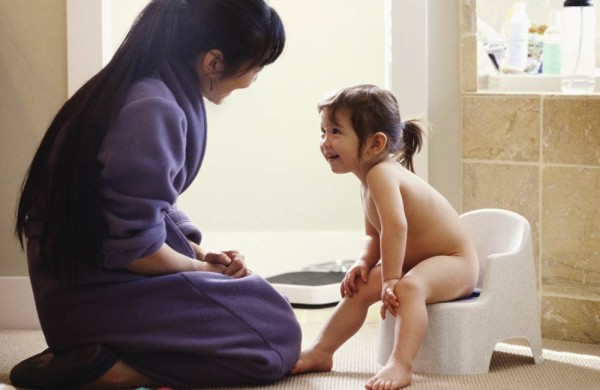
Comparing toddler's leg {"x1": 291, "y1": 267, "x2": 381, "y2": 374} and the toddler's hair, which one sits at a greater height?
the toddler's hair

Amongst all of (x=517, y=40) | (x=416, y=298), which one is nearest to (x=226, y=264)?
(x=416, y=298)

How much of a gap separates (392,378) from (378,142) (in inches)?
18.2

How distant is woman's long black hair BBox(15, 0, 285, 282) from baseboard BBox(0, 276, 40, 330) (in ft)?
2.31

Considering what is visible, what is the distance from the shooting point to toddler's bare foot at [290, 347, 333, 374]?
1.88 metres

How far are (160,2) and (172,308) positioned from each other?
21.9 inches

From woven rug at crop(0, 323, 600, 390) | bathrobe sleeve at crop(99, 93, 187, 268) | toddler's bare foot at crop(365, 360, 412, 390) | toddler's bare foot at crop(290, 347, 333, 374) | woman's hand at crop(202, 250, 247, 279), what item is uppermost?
bathrobe sleeve at crop(99, 93, 187, 268)

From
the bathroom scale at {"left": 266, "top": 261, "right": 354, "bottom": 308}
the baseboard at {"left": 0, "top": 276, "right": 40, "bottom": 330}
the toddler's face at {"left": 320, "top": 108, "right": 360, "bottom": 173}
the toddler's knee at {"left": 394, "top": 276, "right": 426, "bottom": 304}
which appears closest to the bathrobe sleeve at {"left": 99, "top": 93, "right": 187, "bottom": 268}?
the toddler's face at {"left": 320, "top": 108, "right": 360, "bottom": 173}

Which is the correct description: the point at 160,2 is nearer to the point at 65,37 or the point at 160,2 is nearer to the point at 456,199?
the point at 65,37

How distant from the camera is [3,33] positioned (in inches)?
95.5

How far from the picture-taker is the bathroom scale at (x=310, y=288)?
8.91 feet

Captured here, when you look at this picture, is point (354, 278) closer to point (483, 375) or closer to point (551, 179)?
point (483, 375)

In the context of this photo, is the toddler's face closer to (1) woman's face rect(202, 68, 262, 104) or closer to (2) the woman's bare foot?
(1) woman's face rect(202, 68, 262, 104)

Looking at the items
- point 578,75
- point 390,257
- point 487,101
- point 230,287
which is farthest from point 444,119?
point 230,287

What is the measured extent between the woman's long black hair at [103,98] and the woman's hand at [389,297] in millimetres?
473
